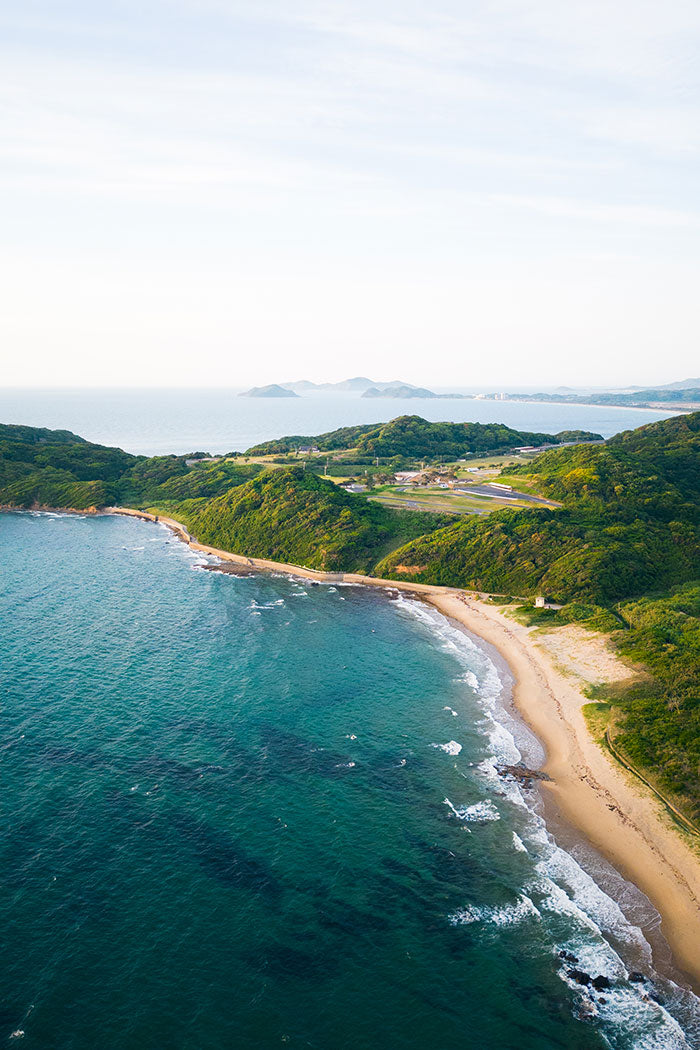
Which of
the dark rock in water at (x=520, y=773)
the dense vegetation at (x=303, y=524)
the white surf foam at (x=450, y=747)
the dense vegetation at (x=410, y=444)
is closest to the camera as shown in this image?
the dark rock in water at (x=520, y=773)

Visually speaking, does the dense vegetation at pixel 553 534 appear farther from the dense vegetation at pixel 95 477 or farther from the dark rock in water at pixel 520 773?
the dark rock in water at pixel 520 773

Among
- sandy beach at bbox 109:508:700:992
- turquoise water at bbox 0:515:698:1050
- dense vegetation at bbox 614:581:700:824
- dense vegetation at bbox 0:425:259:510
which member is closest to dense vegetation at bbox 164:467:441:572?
dense vegetation at bbox 0:425:259:510

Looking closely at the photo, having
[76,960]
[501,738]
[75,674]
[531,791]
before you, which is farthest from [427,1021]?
[75,674]

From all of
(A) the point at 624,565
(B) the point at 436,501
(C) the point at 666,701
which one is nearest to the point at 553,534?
(A) the point at 624,565

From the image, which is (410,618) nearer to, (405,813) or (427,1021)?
(405,813)

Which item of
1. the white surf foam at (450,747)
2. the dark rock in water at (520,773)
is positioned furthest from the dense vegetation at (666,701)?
the white surf foam at (450,747)

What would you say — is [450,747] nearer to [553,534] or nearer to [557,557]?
[557,557]

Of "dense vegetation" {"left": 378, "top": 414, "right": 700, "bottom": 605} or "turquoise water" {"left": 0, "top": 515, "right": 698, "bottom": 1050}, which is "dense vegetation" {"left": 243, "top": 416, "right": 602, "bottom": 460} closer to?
"dense vegetation" {"left": 378, "top": 414, "right": 700, "bottom": 605}
